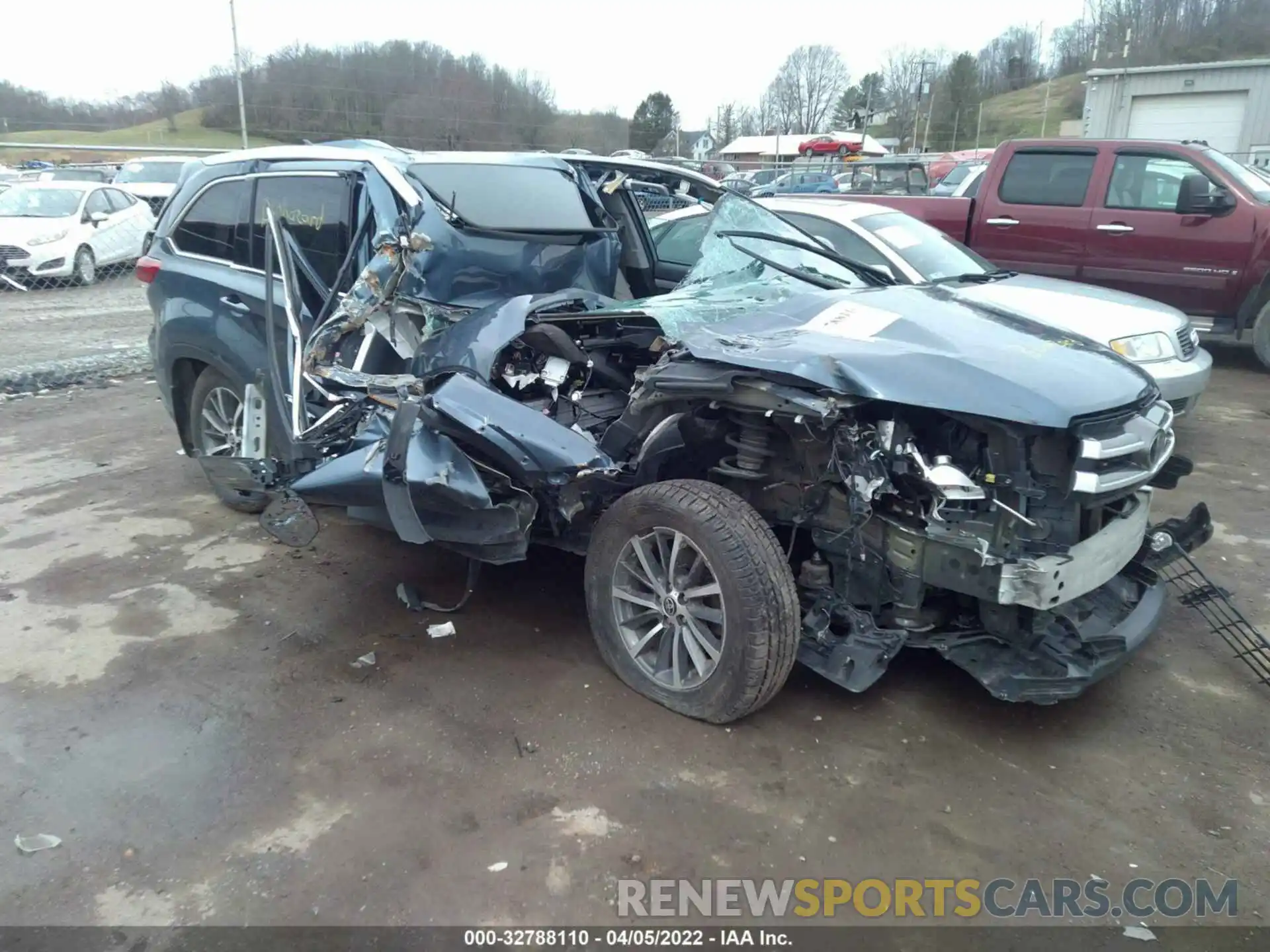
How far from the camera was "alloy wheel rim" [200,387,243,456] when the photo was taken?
4945mm

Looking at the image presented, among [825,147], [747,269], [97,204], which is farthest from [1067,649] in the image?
[825,147]

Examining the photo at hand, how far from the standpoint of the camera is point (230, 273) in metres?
4.72

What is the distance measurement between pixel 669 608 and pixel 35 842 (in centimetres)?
208

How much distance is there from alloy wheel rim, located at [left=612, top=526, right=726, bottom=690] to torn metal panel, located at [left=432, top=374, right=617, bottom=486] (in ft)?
1.14

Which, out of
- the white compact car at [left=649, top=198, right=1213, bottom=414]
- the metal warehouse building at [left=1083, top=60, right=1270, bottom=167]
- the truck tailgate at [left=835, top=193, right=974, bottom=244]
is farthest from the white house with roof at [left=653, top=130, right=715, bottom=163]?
the white compact car at [left=649, top=198, right=1213, bottom=414]

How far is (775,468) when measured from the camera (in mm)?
3305

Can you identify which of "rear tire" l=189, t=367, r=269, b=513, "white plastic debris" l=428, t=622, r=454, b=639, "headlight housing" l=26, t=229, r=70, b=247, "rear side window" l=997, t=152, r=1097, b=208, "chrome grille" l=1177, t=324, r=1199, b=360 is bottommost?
"white plastic debris" l=428, t=622, r=454, b=639

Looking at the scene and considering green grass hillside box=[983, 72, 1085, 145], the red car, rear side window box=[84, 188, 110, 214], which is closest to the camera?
rear side window box=[84, 188, 110, 214]

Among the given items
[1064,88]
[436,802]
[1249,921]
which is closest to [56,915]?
[436,802]

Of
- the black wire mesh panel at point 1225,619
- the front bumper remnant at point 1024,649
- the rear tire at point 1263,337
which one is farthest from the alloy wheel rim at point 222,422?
the rear tire at point 1263,337

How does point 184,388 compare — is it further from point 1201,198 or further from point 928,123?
point 928,123

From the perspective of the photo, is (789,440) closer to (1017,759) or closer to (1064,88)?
(1017,759)

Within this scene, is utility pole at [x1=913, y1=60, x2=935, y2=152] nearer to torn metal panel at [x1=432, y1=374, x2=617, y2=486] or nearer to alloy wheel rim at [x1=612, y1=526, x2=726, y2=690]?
torn metal panel at [x1=432, y1=374, x2=617, y2=486]

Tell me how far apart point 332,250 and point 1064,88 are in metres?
70.3
